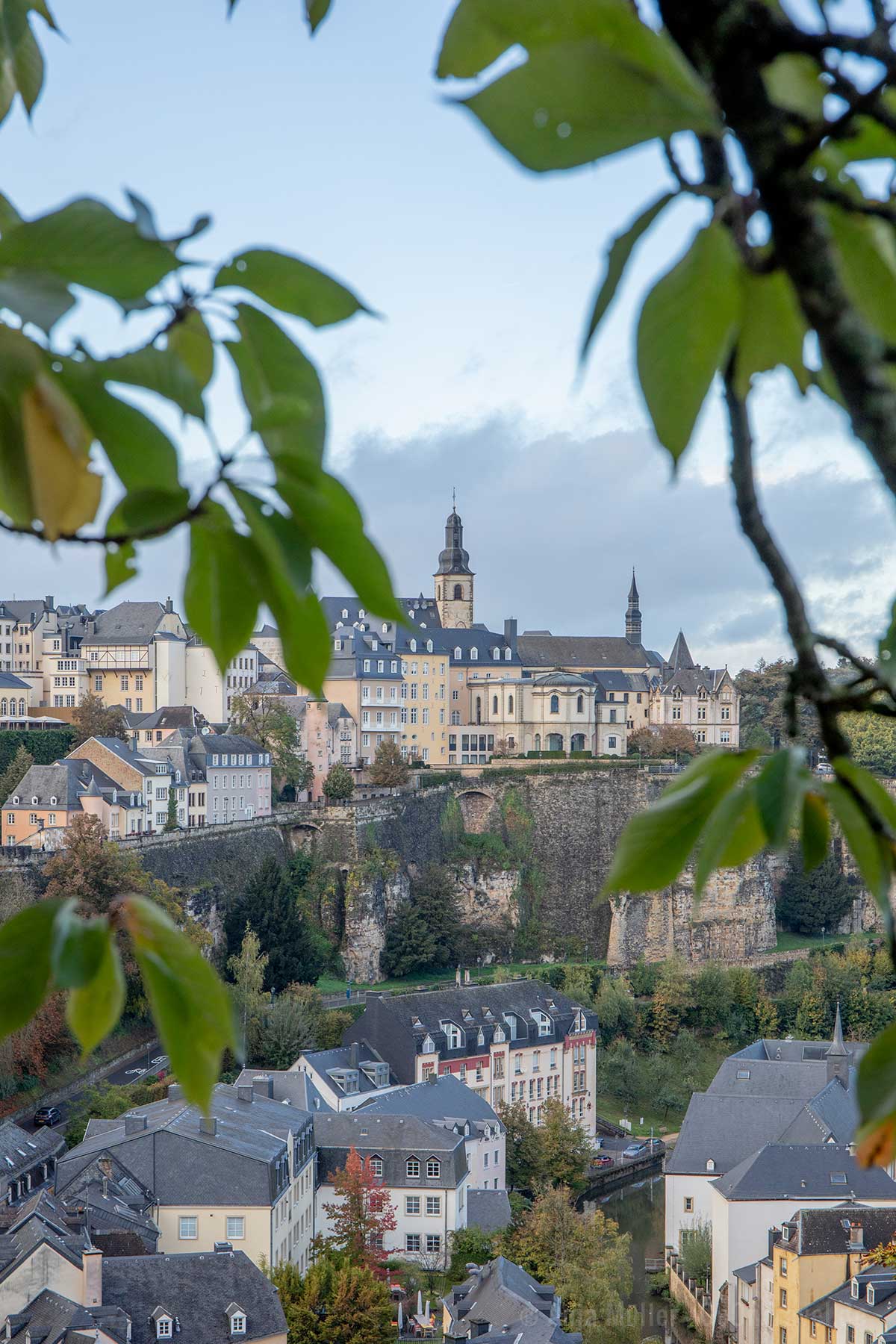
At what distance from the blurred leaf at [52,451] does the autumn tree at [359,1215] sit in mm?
24285

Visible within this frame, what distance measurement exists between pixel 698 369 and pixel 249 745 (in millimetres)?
45253

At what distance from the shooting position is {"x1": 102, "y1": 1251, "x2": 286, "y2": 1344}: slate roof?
19.3 metres

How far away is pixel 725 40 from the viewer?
0.63 m

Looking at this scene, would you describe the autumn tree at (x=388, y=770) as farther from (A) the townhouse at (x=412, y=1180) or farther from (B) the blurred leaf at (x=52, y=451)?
(B) the blurred leaf at (x=52, y=451)

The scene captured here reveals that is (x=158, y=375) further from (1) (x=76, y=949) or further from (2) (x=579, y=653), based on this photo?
(2) (x=579, y=653)

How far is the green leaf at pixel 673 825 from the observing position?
2.44 ft

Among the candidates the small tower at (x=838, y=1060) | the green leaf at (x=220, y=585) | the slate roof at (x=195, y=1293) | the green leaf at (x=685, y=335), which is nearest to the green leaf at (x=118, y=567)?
the green leaf at (x=220, y=585)

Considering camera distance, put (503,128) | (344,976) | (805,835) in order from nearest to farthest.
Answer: (503,128) → (805,835) → (344,976)

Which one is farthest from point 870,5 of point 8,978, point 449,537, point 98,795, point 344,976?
point 449,537

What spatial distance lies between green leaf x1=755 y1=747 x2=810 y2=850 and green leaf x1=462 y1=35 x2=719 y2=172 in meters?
0.30

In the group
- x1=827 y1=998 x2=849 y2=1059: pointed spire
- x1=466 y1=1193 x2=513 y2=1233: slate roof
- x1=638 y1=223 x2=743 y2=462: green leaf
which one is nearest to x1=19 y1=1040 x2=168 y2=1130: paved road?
x1=466 y1=1193 x2=513 y2=1233: slate roof

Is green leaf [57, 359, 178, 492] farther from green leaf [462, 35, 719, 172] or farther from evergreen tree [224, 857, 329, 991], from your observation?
evergreen tree [224, 857, 329, 991]

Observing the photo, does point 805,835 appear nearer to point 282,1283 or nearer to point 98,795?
point 282,1283

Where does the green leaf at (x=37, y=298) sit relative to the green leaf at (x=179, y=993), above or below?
above
